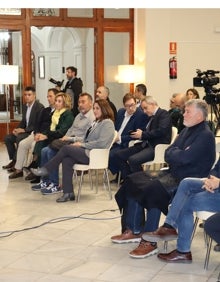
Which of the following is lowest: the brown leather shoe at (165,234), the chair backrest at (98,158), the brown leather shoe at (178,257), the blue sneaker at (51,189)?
the brown leather shoe at (178,257)

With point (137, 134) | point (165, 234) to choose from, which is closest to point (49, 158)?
point (137, 134)

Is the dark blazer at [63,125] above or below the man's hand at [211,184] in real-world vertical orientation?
above

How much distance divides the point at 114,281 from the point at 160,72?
311 inches

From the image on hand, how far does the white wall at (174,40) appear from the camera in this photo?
1118 centimetres

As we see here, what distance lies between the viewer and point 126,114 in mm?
7059

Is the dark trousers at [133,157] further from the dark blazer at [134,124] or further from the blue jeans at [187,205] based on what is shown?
the blue jeans at [187,205]

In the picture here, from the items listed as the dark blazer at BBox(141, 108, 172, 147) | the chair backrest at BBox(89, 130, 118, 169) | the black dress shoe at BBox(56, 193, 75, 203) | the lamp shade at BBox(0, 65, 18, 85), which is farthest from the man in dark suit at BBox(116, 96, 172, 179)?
the lamp shade at BBox(0, 65, 18, 85)

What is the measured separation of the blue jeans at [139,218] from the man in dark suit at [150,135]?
1.81 metres

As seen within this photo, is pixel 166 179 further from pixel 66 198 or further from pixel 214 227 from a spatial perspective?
pixel 66 198

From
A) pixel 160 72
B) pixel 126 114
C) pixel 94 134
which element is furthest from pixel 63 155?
pixel 160 72

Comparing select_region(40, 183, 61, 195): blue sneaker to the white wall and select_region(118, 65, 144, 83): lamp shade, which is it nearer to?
select_region(118, 65, 144, 83): lamp shade

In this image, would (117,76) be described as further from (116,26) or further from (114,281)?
(114,281)

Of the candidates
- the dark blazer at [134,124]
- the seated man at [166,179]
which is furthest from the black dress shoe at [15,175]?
the seated man at [166,179]

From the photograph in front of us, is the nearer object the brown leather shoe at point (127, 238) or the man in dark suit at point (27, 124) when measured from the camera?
the brown leather shoe at point (127, 238)
